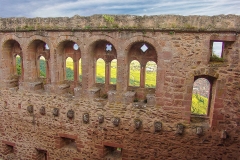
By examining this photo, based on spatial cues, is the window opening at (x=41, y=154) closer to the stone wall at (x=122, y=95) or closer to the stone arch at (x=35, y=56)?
the stone wall at (x=122, y=95)

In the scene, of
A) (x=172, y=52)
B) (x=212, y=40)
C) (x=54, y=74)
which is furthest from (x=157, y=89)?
(x=54, y=74)

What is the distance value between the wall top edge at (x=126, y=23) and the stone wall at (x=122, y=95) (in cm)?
4

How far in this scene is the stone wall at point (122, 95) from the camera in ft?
24.1

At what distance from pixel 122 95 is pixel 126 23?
2801 mm

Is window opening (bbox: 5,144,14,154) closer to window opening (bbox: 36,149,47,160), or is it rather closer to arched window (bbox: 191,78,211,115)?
window opening (bbox: 36,149,47,160)

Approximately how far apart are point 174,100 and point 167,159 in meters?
2.42

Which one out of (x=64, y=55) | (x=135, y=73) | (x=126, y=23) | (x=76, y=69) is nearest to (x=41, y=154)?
(x=76, y=69)

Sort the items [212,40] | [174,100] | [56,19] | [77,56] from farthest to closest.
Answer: [77,56] < [56,19] < [174,100] < [212,40]

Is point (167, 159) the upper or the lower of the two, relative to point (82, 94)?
lower

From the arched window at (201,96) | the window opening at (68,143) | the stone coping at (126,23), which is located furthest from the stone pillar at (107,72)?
the arched window at (201,96)

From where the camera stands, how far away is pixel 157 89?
312 inches

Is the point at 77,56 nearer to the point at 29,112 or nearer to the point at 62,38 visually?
the point at 62,38

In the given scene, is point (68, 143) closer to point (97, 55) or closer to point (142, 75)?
point (97, 55)

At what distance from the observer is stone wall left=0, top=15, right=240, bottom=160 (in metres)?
7.35
